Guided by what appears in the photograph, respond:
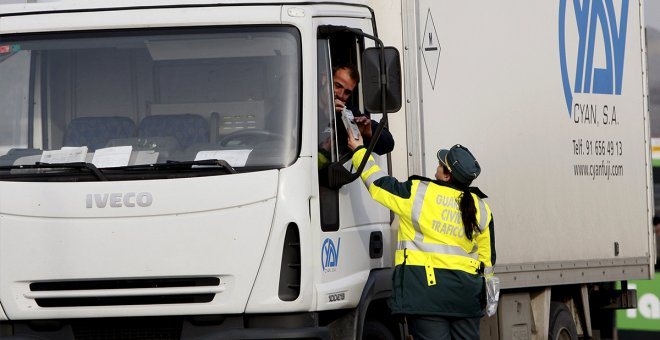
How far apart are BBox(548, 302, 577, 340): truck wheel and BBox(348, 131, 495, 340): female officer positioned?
9.32 feet

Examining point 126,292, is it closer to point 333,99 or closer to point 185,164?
point 185,164

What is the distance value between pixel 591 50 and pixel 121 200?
467cm

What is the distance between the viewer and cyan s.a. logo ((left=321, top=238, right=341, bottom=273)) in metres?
7.30

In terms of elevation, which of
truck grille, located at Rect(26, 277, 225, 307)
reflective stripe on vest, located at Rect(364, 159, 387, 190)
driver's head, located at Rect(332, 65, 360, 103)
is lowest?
truck grille, located at Rect(26, 277, 225, 307)

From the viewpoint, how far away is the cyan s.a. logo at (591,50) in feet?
33.8

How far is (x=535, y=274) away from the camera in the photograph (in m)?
9.85

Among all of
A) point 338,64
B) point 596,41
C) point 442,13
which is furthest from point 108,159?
point 596,41

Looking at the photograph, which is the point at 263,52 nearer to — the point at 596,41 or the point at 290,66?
the point at 290,66

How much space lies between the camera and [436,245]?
7.85 meters

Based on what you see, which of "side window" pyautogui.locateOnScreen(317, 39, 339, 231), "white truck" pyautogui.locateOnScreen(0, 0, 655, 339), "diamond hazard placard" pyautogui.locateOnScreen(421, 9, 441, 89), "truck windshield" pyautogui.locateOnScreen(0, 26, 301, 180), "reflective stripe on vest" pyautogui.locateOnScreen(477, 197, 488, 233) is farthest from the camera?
"diamond hazard placard" pyautogui.locateOnScreen(421, 9, 441, 89)

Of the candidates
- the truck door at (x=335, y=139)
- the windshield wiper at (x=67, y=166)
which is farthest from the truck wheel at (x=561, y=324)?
the windshield wiper at (x=67, y=166)

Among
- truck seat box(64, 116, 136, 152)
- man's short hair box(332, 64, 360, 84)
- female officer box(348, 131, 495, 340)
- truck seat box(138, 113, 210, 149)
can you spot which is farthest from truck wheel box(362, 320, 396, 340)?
truck seat box(64, 116, 136, 152)

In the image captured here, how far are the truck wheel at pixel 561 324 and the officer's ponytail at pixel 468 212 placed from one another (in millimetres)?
2943

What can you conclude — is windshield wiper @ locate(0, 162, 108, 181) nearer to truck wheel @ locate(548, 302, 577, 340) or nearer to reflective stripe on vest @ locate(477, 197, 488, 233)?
reflective stripe on vest @ locate(477, 197, 488, 233)
